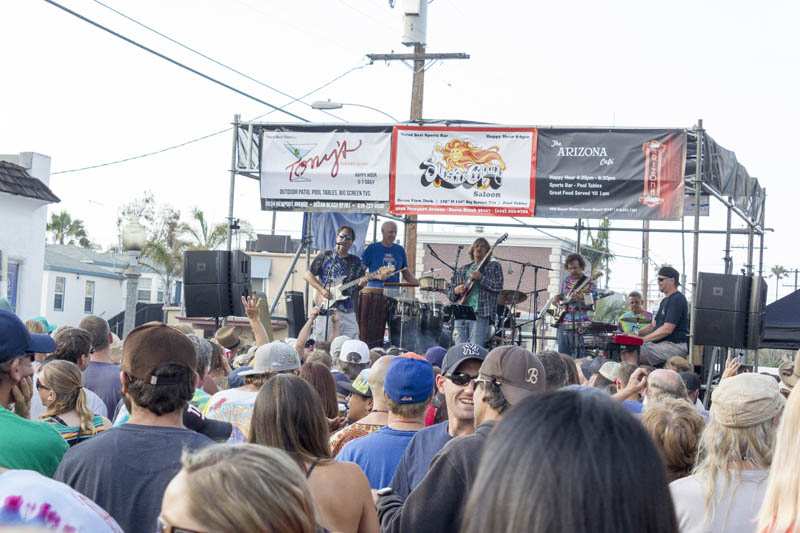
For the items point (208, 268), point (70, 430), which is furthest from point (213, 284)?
point (70, 430)

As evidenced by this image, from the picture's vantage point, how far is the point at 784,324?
57.4ft

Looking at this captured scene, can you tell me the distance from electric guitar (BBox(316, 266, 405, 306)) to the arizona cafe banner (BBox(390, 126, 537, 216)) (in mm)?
1402

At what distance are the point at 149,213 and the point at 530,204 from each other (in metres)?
51.5

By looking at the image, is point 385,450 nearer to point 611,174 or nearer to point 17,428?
point 17,428

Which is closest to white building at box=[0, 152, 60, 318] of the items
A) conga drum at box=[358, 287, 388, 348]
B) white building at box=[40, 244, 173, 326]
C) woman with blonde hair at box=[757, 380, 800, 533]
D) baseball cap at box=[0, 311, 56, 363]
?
A: conga drum at box=[358, 287, 388, 348]

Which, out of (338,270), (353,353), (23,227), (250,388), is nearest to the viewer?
(250,388)

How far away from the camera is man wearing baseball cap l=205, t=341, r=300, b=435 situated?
5223mm

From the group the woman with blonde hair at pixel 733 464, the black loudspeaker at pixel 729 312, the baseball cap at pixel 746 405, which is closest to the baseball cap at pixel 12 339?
the woman with blonde hair at pixel 733 464

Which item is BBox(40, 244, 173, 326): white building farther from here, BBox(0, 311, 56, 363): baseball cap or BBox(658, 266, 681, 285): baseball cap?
BBox(0, 311, 56, 363): baseball cap

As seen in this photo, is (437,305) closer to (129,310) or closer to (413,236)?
(413,236)

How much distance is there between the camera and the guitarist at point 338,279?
14562mm

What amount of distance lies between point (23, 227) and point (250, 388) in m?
20.4

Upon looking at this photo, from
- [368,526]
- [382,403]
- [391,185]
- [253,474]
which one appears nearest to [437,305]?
[391,185]

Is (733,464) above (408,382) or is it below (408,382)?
below
